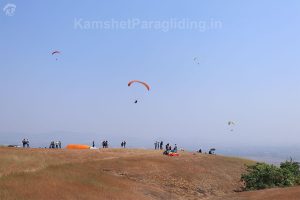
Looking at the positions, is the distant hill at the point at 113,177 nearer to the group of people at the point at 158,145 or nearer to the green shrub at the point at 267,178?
the green shrub at the point at 267,178

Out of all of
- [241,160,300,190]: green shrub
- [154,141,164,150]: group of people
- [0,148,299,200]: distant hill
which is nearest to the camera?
[0,148,299,200]: distant hill

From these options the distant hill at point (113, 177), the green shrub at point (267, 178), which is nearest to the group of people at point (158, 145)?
the distant hill at point (113, 177)

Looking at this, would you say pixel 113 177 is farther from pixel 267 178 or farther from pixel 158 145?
pixel 158 145

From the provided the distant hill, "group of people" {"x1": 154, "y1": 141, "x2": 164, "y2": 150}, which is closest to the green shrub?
the distant hill

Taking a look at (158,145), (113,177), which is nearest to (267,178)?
(113,177)

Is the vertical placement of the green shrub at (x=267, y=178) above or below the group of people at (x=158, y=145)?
below

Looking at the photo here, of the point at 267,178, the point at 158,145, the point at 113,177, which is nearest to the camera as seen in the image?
the point at 113,177

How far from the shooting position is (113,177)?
44156 millimetres

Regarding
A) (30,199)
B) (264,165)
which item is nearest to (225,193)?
(264,165)

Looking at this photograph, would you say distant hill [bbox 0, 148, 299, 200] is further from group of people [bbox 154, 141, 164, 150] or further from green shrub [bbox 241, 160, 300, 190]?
group of people [bbox 154, 141, 164, 150]

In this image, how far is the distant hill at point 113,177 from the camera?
1235 inches

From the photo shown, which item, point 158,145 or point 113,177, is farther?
point 158,145

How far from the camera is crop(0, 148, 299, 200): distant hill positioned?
103 feet

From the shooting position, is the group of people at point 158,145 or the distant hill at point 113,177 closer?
the distant hill at point 113,177
